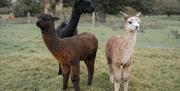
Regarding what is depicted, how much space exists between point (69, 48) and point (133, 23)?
146 centimetres

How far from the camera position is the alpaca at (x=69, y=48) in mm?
6695

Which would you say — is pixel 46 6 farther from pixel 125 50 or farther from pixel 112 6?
pixel 125 50

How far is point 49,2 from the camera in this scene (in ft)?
125

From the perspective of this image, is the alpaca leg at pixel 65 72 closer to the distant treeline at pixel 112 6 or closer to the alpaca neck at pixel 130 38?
the alpaca neck at pixel 130 38

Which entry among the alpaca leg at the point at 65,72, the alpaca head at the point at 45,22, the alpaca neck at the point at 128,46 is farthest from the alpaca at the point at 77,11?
the alpaca neck at the point at 128,46

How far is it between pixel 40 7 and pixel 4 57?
33.5 metres

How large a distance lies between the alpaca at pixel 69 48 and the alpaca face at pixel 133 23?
131 cm

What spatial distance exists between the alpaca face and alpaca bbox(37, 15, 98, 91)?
4.29 ft

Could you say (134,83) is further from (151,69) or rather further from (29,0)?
(29,0)

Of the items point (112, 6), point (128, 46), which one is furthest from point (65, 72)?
point (112, 6)

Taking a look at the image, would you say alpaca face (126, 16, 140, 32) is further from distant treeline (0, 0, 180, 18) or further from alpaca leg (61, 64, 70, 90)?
distant treeline (0, 0, 180, 18)

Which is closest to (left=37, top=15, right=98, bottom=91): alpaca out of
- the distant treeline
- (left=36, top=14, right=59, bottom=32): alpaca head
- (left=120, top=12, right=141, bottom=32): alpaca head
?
(left=36, top=14, right=59, bottom=32): alpaca head

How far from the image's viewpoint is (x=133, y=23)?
6.46m

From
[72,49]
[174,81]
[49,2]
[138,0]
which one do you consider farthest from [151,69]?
[138,0]
